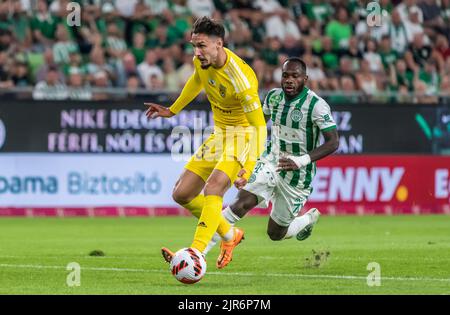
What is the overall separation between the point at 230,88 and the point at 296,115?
4.83 feet

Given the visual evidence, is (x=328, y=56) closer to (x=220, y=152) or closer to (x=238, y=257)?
(x=238, y=257)

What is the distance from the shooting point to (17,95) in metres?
19.9

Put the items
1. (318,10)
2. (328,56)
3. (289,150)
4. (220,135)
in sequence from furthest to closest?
1. (318,10)
2. (328,56)
3. (289,150)
4. (220,135)

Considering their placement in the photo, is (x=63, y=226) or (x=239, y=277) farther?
(x=63, y=226)

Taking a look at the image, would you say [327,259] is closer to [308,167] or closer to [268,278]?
[308,167]

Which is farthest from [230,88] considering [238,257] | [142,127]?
[142,127]

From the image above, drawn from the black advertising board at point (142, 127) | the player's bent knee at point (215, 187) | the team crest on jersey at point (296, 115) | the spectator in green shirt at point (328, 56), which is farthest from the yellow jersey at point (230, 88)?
the spectator in green shirt at point (328, 56)

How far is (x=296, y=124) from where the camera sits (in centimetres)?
1249

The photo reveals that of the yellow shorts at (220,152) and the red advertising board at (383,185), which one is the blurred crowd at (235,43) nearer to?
the red advertising board at (383,185)

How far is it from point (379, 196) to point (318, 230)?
3.64m

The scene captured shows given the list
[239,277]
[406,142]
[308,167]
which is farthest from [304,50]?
[239,277]

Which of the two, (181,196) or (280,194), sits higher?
(181,196)

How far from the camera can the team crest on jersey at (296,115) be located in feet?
40.8
